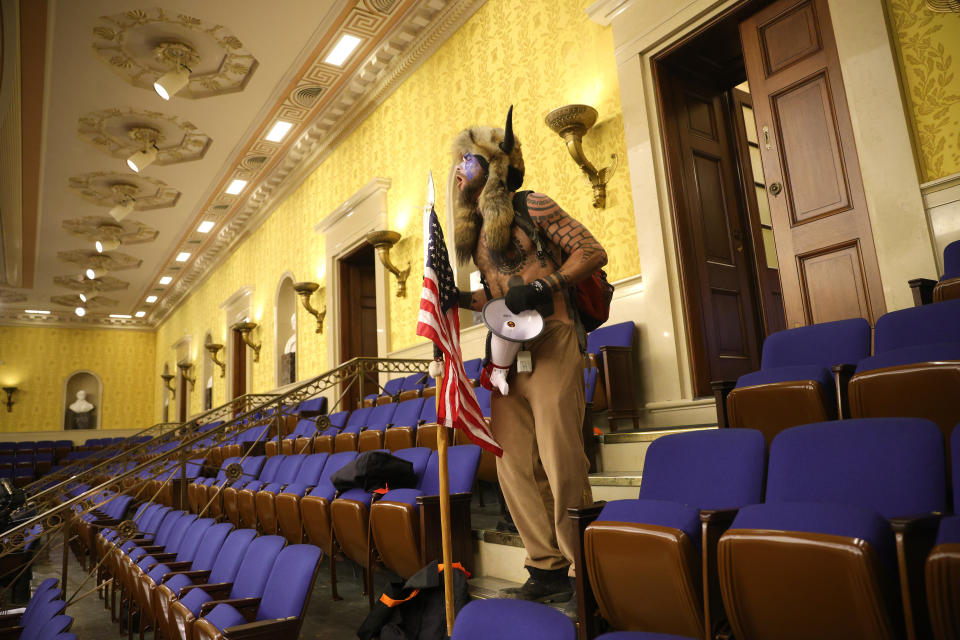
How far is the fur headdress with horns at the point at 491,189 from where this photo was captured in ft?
6.59

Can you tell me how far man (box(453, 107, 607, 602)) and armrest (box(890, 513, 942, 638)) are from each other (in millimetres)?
747

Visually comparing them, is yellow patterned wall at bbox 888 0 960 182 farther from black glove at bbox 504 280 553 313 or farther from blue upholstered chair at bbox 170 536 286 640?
blue upholstered chair at bbox 170 536 286 640

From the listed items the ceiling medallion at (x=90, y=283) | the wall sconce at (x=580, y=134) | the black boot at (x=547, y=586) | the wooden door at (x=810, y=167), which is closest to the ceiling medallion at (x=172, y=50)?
the wall sconce at (x=580, y=134)

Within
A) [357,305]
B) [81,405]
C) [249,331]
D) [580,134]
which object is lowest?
[81,405]

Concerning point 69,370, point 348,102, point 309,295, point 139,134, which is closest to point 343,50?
point 348,102

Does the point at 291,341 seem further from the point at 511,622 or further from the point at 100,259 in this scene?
the point at 511,622

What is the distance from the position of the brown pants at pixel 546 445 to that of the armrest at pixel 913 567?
847 millimetres

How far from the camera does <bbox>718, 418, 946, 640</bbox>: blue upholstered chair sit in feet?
3.58

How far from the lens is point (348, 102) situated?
24.7ft

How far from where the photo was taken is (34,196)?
9477 mm

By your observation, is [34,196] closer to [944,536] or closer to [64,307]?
[64,307]

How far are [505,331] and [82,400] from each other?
18019mm

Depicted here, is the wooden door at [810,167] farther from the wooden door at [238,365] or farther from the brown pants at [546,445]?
the wooden door at [238,365]

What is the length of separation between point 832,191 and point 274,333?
8.04m
